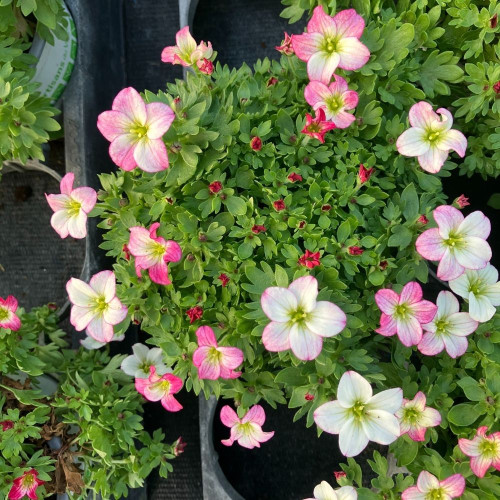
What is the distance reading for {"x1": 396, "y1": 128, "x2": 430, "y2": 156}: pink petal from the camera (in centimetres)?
120

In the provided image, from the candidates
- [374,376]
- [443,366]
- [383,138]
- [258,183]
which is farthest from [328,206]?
[443,366]

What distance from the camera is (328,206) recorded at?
1.24m

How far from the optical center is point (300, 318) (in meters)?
1.06

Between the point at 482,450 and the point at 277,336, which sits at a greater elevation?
the point at 277,336

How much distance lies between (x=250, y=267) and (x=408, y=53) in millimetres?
717

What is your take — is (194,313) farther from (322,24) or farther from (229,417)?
(322,24)

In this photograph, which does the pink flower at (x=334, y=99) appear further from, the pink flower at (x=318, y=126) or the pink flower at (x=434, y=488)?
the pink flower at (x=434, y=488)

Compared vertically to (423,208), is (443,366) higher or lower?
lower

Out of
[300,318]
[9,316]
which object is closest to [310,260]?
[300,318]

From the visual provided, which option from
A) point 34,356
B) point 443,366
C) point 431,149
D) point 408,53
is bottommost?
point 34,356

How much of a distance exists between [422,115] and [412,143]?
67mm

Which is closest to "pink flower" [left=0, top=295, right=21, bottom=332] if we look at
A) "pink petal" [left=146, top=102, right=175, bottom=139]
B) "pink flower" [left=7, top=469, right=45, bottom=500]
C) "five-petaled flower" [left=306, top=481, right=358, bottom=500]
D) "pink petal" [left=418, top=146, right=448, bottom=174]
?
"pink flower" [left=7, top=469, right=45, bottom=500]

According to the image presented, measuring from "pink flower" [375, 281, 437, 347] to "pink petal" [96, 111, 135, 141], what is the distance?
65 cm

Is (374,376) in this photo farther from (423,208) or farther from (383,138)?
(383,138)
